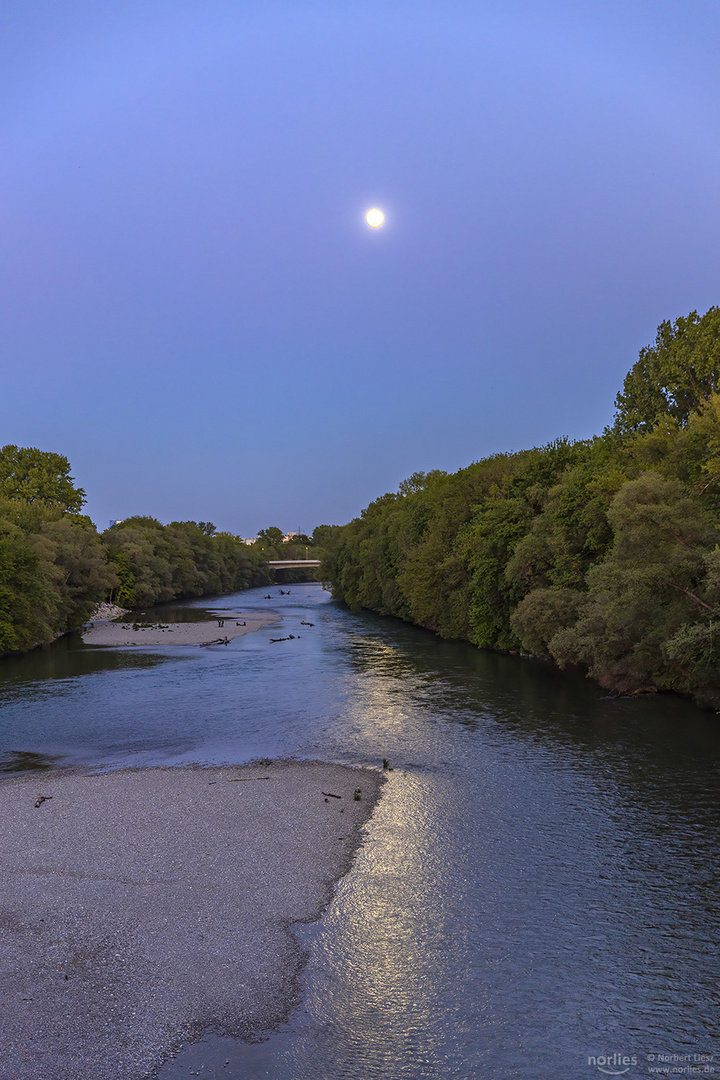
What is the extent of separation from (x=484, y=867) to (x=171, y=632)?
6611cm

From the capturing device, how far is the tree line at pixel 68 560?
6022 centimetres

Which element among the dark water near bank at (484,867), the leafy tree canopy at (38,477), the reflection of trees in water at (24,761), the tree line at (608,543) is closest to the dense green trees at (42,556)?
the leafy tree canopy at (38,477)

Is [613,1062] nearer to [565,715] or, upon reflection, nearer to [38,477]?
[565,715]

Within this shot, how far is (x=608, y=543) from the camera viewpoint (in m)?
45.9

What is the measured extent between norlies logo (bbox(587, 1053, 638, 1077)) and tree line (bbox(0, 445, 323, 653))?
56.6 meters

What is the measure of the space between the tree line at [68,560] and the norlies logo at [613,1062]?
5655 cm

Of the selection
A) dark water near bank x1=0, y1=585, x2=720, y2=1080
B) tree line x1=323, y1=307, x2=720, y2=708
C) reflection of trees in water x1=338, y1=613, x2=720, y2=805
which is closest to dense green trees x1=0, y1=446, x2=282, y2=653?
dark water near bank x1=0, y1=585, x2=720, y2=1080

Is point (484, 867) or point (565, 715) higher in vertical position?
point (565, 715)

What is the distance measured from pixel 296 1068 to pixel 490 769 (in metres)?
16.8

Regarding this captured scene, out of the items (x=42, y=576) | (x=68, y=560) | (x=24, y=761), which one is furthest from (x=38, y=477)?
(x=24, y=761)

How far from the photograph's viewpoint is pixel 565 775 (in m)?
25.7

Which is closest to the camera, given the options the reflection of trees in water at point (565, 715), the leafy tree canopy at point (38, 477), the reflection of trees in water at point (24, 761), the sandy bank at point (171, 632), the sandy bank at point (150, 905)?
the sandy bank at point (150, 905)

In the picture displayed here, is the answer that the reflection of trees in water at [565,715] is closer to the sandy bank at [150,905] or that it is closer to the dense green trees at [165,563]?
the sandy bank at [150,905]

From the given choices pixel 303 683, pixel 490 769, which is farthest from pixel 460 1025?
pixel 303 683
